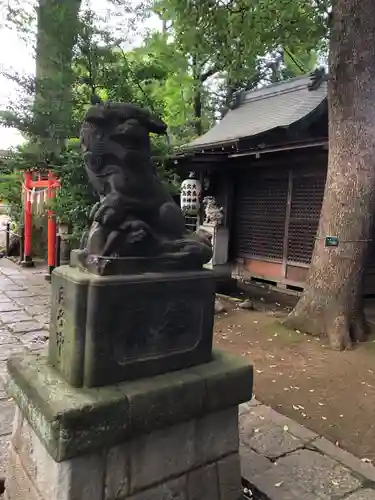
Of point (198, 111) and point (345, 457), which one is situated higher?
point (198, 111)

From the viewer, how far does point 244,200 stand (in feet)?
32.1

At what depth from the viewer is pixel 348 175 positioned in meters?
5.21

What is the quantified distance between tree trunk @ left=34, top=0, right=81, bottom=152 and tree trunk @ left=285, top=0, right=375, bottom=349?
4.15 meters

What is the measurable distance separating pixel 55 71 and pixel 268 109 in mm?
6387

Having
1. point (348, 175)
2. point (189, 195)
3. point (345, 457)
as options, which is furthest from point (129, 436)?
point (189, 195)

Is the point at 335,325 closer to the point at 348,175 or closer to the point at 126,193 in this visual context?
the point at 348,175

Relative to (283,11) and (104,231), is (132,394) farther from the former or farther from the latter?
(283,11)

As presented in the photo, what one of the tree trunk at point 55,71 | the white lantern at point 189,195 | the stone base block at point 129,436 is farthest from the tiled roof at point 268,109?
the stone base block at point 129,436

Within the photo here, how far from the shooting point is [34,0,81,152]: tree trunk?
677 cm

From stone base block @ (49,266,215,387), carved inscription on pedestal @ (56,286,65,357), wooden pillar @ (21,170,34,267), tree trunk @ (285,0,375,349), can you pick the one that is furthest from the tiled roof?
carved inscription on pedestal @ (56,286,65,357)

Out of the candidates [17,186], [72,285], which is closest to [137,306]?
[72,285]

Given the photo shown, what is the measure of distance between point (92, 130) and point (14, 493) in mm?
1868

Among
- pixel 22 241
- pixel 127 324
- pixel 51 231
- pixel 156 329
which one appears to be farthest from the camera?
pixel 22 241

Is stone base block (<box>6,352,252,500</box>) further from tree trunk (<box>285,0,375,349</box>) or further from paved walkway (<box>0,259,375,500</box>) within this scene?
tree trunk (<box>285,0,375,349</box>)
